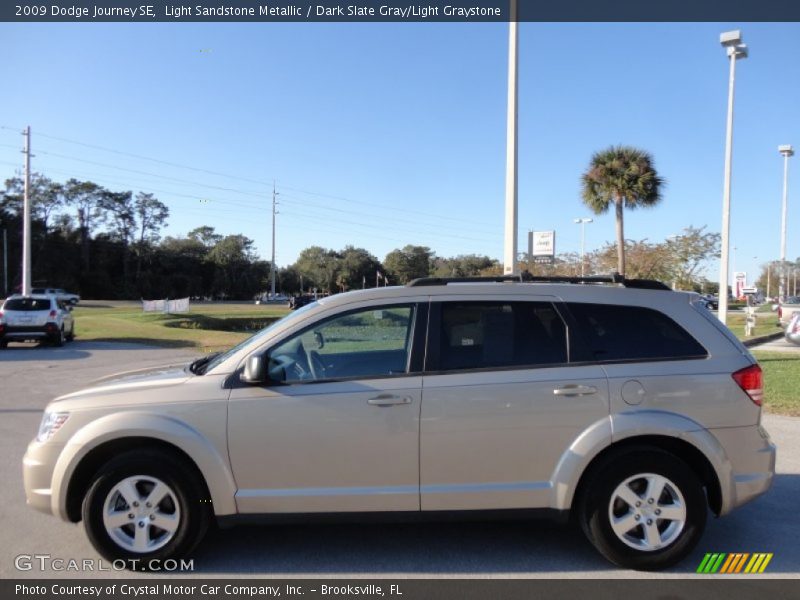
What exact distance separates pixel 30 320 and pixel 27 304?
0.65m

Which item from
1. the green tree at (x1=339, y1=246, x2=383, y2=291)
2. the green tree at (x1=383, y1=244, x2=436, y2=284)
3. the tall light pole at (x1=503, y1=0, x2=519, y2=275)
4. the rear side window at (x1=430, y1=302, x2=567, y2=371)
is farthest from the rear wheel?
the green tree at (x1=339, y1=246, x2=383, y2=291)

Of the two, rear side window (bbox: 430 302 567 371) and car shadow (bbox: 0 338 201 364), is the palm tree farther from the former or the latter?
rear side window (bbox: 430 302 567 371)

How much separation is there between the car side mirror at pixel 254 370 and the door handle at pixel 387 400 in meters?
0.71

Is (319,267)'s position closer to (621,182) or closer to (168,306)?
(168,306)

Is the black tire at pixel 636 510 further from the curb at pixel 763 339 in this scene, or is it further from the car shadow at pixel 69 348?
the curb at pixel 763 339

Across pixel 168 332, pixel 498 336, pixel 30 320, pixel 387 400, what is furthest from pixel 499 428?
pixel 168 332

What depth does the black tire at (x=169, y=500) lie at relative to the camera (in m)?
3.87

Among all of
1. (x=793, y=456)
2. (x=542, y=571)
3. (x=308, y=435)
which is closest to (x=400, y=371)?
(x=308, y=435)

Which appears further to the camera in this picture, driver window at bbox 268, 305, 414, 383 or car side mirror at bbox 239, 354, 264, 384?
driver window at bbox 268, 305, 414, 383

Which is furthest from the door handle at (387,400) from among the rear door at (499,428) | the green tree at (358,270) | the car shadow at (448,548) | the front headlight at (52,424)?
the green tree at (358,270)

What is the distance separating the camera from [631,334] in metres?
4.23

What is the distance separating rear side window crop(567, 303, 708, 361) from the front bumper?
3.56 m

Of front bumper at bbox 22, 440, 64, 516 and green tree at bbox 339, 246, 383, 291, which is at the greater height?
green tree at bbox 339, 246, 383, 291

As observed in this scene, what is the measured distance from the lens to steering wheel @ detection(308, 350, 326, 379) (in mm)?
4366
